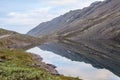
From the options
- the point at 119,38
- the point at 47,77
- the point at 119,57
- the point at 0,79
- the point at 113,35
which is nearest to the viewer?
the point at 0,79

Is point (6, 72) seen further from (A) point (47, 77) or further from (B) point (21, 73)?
(A) point (47, 77)

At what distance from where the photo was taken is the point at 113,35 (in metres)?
199

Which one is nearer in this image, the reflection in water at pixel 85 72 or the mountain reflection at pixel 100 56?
the reflection in water at pixel 85 72

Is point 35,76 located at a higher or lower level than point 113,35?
lower

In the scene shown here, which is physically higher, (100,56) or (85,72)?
(100,56)

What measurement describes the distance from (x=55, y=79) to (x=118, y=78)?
2366 cm

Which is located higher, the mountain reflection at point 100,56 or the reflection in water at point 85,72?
the mountain reflection at point 100,56

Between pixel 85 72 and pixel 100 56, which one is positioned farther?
pixel 100 56

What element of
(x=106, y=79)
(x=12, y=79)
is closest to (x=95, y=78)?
(x=106, y=79)

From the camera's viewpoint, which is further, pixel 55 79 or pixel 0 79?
pixel 55 79

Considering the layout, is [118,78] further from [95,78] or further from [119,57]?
[119,57]

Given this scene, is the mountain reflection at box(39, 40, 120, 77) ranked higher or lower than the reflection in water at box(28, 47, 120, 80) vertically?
higher

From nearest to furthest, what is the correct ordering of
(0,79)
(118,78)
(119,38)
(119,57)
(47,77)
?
(0,79) → (47,77) → (118,78) → (119,57) → (119,38)

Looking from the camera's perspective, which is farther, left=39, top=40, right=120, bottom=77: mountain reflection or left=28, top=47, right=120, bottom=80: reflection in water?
left=39, top=40, right=120, bottom=77: mountain reflection
